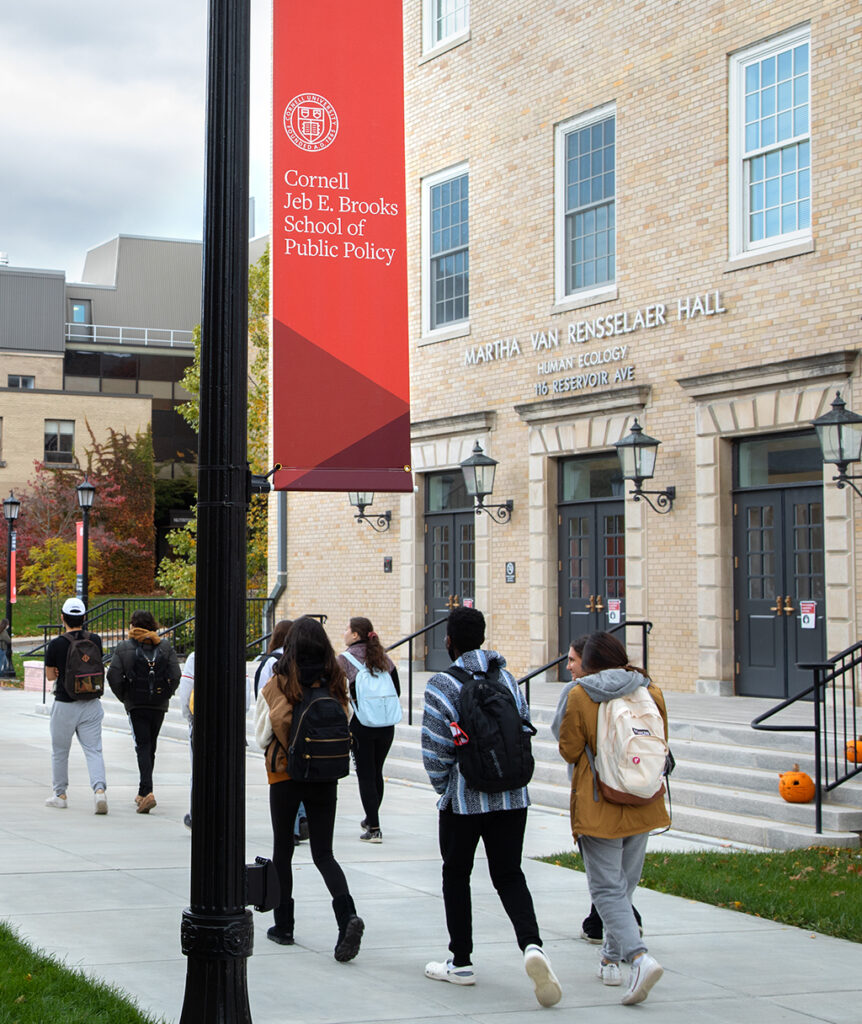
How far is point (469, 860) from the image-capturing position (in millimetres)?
6395

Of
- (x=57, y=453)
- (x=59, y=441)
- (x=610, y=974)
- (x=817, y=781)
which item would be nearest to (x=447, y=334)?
(x=817, y=781)

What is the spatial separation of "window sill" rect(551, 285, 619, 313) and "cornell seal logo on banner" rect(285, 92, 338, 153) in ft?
12.5

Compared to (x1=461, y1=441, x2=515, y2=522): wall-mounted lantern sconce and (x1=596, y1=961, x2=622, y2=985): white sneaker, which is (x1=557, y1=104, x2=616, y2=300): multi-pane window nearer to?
(x1=461, y1=441, x2=515, y2=522): wall-mounted lantern sconce

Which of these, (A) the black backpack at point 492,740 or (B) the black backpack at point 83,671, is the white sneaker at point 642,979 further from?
(B) the black backpack at point 83,671

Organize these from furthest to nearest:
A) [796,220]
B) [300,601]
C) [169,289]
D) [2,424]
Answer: [169,289] < [2,424] < [300,601] < [796,220]

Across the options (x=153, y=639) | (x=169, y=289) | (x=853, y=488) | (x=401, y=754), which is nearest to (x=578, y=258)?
(x=853, y=488)

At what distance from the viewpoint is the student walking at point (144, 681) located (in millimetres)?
11680

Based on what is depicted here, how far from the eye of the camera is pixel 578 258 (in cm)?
1803

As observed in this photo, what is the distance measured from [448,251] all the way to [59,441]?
132 ft

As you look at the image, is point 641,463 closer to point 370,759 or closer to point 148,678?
point 370,759

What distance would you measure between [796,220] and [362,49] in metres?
5.51

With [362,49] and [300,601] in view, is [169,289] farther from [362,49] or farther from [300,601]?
[362,49]

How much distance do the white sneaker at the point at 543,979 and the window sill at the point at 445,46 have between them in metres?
16.6

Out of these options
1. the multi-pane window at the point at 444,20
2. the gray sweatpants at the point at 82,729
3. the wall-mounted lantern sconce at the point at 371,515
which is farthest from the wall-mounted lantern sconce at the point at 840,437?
the multi-pane window at the point at 444,20
